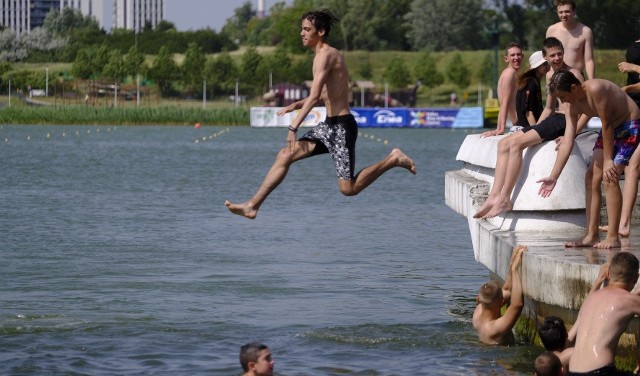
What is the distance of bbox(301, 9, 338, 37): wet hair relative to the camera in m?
13.0

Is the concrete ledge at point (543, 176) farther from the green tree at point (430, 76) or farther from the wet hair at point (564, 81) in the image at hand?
the green tree at point (430, 76)

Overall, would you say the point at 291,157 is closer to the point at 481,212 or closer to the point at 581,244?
the point at 481,212

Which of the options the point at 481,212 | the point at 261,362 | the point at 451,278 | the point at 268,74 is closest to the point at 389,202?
the point at 451,278

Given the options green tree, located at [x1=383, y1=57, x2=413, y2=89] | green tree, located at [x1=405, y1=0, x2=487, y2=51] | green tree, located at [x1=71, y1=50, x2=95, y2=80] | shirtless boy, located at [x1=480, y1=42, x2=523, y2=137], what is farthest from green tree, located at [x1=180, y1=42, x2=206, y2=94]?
shirtless boy, located at [x1=480, y1=42, x2=523, y2=137]

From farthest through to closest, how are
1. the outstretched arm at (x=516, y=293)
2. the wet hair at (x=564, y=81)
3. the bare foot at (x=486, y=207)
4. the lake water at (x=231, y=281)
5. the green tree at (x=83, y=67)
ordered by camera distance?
1. the green tree at (x=83, y=67)
2. the bare foot at (x=486, y=207)
3. the lake water at (x=231, y=281)
4. the outstretched arm at (x=516, y=293)
5. the wet hair at (x=564, y=81)

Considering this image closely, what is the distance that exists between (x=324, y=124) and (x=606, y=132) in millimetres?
2757

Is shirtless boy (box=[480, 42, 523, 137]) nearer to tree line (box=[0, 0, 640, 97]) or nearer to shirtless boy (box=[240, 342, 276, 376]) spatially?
shirtless boy (box=[240, 342, 276, 376])

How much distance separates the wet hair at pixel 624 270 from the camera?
9703mm

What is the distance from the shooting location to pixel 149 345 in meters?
13.9

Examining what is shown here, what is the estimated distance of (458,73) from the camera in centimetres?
11538

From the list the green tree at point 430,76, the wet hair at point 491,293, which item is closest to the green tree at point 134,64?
the green tree at point 430,76

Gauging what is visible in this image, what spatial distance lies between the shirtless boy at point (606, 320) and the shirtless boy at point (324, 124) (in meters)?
4.05

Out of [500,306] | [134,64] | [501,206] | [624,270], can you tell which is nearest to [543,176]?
[501,206]

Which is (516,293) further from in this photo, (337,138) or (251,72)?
(251,72)
